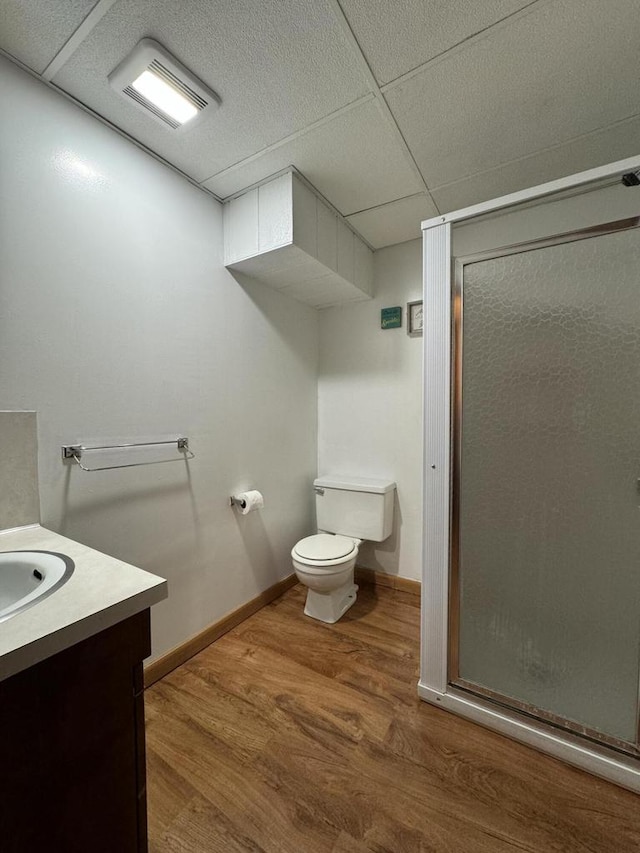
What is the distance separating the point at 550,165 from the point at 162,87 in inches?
63.9

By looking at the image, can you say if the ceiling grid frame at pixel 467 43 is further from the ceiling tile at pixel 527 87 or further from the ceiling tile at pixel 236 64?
the ceiling tile at pixel 236 64

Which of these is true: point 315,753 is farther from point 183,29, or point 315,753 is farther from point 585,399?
point 183,29

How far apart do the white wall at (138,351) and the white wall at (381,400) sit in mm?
493

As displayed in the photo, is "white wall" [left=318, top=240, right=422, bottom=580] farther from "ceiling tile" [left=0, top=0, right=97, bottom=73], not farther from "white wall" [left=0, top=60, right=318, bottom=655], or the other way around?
"ceiling tile" [left=0, top=0, right=97, bottom=73]

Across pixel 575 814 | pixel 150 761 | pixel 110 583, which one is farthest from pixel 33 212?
pixel 575 814

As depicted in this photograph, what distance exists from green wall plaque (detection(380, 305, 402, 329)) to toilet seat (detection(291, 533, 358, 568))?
143cm

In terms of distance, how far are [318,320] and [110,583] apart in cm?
226

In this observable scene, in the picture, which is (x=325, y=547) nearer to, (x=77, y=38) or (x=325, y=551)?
(x=325, y=551)

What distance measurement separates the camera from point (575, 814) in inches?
41.8

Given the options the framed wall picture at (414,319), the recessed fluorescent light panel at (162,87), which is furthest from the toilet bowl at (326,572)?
the recessed fluorescent light panel at (162,87)

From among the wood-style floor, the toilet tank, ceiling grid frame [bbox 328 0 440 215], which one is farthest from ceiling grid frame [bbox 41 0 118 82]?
the wood-style floor

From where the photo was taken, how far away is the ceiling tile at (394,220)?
193 centimetres

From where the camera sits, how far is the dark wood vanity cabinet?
586 millimetres

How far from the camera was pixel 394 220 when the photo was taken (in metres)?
2.08
